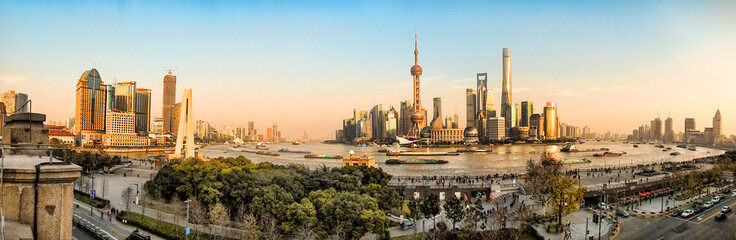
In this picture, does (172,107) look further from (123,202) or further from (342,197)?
(342,197)

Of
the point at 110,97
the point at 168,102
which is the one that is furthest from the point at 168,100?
the point at 110,97

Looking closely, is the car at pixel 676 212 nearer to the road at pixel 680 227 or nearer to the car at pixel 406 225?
the road at pixel 680 227

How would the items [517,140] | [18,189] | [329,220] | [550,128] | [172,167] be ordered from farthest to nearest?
[550,128] → [517,140] → [172,167] → [329,220] → [18,189]

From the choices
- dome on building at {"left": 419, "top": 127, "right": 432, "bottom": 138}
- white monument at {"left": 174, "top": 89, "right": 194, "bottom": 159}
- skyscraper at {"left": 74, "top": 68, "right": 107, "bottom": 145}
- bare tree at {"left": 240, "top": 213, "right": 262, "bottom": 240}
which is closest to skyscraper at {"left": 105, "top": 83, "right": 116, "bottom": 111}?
skyscraper at {"left": 74, "top": 68, "right": 107, "bottom": 145}

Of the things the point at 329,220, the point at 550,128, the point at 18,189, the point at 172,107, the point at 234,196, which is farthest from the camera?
the point at 550,128

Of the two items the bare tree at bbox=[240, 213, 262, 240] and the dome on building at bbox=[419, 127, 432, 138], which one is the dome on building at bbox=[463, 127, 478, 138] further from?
the bare tree at bbox=[240, 213, 262, 240]

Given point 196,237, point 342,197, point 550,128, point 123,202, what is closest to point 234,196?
point 196,237

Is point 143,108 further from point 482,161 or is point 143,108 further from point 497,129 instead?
point 497,129

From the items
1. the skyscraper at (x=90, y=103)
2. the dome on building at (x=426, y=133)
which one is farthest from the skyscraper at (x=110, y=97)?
the dome on building at (x=426, y=133)
